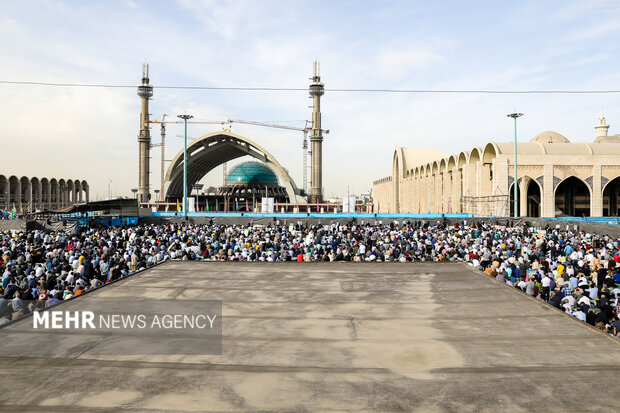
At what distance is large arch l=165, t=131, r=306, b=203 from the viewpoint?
263ft

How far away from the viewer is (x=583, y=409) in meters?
3.49

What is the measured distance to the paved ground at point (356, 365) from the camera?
12.0 ft

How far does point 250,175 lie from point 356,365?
102 meters

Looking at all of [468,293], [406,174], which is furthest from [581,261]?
[406,174]

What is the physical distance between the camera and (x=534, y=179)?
45719mm

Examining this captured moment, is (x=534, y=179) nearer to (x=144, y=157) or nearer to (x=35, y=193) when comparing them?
(x=144, y=157)

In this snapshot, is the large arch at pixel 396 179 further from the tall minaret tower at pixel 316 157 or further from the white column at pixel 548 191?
the white column at pixel 548 191

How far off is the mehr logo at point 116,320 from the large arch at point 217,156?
245ft

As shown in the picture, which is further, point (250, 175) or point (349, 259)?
point (250, 175)

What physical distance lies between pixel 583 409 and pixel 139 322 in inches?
203

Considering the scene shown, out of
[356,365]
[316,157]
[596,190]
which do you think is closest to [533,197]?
[596,190]

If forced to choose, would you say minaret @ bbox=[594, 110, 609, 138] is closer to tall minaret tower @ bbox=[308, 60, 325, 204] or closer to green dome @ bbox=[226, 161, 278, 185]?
tall minaret tower @ bbox=[308, 60, 325, 204]

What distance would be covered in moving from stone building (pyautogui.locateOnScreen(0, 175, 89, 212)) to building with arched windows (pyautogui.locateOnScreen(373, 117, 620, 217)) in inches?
2184

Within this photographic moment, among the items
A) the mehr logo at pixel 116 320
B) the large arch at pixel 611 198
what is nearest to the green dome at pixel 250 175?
the large arch at pixel 611 198
